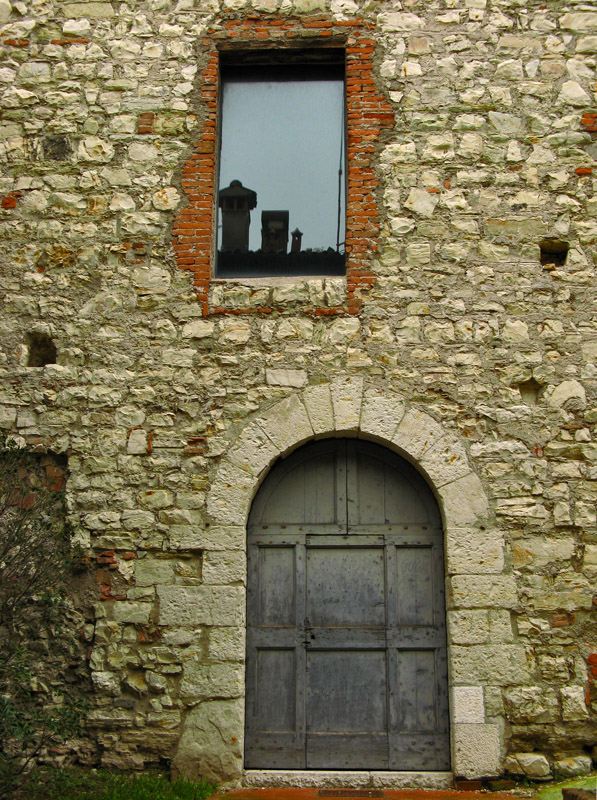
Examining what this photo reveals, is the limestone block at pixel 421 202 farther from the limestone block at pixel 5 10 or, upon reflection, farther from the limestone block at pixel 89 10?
the limestone block at pixel 5 10

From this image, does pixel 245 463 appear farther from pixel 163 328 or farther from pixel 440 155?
pixel 440 155

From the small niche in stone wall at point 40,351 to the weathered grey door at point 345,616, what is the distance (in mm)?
1754

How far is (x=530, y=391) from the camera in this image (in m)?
5.24

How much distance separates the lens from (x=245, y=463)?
5.12m

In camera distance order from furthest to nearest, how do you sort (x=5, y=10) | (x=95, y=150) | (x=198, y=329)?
1. (x=5, y=10)
2. (x=95, y=150)
3. (x=198, y=329)

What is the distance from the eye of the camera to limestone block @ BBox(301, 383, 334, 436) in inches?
203

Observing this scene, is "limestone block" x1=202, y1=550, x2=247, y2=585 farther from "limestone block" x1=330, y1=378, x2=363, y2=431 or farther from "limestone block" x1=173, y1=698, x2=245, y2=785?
"limestone block" x1=330, y1=378, x2=363, y2=431

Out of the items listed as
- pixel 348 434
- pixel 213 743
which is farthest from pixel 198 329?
pixel 213 743

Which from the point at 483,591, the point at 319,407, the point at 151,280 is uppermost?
the point at 151,280

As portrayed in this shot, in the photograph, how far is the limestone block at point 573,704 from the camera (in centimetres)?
473

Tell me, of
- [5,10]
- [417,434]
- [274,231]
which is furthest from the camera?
[5,10]

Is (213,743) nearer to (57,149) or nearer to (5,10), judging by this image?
(57,149)

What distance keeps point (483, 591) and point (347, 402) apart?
147 centimetres

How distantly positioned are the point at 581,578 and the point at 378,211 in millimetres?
2776
